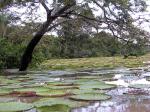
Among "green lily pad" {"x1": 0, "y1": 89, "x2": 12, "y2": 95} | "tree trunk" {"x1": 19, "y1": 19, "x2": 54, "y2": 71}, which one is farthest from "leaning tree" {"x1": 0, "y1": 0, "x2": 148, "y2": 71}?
"green lily pad" {"x1": 0, "y1": 89, "x2": 12, "y2": 95}

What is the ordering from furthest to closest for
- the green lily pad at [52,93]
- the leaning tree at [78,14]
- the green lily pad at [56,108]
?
the leaning tree at [78,14] → the green lily pad at [52,93] → the green lily pad at [56,108]

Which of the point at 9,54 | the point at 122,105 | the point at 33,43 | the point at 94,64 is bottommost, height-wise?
the point at 122,105

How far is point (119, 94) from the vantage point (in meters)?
3.96

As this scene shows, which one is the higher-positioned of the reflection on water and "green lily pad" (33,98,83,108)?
"green lily pad" (33,98,83,108)

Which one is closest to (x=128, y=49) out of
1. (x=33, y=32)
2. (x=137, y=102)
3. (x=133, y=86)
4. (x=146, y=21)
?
(x=146, y=21)

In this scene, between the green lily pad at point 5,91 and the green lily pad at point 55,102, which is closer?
the green lily pad at point 55,102

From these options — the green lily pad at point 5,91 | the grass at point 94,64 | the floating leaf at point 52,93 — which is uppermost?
the grass at point 94,64

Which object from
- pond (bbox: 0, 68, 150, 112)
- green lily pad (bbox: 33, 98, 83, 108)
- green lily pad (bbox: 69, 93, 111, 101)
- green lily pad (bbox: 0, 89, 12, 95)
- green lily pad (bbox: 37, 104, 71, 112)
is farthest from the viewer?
green lily pad (bbox: 0, 89, 12, 95)

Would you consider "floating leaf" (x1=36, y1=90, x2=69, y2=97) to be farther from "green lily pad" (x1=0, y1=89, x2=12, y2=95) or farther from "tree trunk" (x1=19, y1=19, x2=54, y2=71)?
"tree trunk" (x1=19, y1=19, x2=54, y2=71)

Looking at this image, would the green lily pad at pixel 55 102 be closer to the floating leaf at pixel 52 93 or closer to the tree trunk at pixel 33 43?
the floating leaf at pixel 52 93

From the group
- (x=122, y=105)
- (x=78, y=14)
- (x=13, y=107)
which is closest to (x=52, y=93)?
(x=13, y=107)

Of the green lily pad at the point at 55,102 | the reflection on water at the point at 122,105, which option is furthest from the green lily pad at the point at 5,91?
the reflection on water at the point at 122,105

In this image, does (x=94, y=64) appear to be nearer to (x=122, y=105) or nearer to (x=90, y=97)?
(x=90, y=97)

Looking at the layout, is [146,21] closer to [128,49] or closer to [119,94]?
[128,49]
